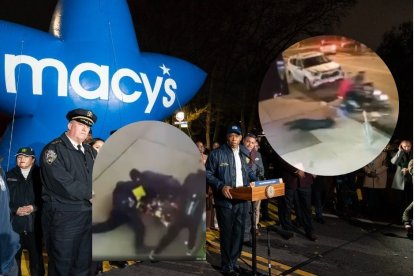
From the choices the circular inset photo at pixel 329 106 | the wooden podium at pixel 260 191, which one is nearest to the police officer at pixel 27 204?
the wooden podium at pixel 260 191

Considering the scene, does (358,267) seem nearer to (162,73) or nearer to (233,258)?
(233,258)

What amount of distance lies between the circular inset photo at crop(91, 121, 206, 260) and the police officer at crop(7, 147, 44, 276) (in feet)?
4.91

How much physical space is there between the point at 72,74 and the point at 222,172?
210 centimetres

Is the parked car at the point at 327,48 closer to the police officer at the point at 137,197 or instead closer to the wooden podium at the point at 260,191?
the wooden podium at the point at 260,191

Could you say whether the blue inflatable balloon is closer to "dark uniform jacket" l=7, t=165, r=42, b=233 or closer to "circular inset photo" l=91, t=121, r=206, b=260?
"dark uniform jacket" l=7, t=165, r=42, b=233

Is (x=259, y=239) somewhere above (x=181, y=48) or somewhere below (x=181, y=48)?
below

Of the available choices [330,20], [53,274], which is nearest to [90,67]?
[53,274]

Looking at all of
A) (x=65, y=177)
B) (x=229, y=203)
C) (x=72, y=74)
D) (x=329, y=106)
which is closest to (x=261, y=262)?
(x=229, y=203)

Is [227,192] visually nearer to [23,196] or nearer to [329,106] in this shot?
[329,106]

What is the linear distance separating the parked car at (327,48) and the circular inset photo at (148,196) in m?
1.26

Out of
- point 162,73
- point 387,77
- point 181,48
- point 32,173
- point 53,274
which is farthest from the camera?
point 181,48

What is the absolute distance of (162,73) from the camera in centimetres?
539

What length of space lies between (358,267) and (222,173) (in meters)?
2.02

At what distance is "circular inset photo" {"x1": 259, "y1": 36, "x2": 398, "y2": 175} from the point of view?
9.75 feet
